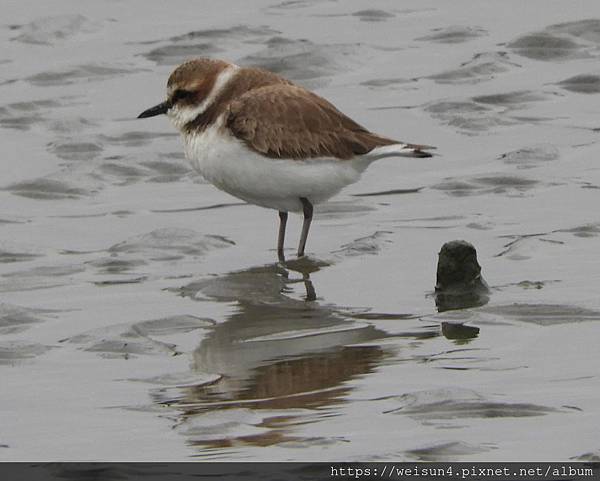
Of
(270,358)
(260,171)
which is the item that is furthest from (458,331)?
(260,171)

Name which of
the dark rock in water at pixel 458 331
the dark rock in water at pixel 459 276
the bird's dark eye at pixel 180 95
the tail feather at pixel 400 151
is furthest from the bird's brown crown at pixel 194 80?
the dark rock in water at pixel 458 331

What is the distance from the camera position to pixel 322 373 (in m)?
8.43

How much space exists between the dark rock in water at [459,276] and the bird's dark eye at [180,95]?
2329 mm

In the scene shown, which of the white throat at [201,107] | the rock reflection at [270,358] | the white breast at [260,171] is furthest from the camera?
the white throat at [201,107]

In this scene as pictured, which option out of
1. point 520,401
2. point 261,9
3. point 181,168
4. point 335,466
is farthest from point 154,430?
point 261,9

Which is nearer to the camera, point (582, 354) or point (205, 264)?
point (582, 354)

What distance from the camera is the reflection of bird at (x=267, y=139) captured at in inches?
421

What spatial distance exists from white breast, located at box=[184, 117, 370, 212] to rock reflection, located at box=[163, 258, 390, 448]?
0.48m

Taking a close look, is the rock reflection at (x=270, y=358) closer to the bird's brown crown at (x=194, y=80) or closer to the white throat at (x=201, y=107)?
the white throat at (x=201, y=107)

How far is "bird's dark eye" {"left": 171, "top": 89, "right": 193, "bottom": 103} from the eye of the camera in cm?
1108

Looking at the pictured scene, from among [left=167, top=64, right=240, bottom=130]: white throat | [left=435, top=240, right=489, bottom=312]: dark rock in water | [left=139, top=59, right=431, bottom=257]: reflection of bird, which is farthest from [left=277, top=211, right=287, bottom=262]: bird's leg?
[left=435, top=240, right=489, bottom=312]: dark rock in water

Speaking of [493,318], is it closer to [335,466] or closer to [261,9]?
[335,466]

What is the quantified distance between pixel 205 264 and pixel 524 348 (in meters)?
3.01

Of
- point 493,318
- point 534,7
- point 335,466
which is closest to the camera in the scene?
point 335,466
